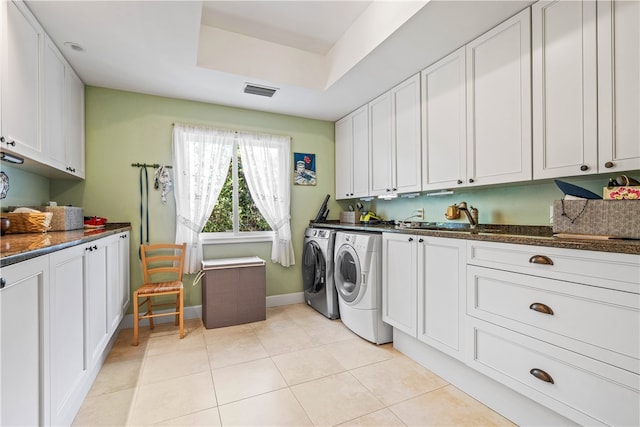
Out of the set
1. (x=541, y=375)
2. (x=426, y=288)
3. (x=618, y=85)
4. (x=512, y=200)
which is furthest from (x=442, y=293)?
(x=618, y=85)

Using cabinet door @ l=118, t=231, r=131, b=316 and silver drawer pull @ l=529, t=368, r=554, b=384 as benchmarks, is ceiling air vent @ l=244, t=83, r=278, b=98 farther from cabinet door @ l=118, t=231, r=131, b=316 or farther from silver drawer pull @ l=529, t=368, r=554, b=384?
silver drawer pull @ l=529, t=368, r=554, b=384

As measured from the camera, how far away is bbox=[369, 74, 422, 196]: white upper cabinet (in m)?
2.64

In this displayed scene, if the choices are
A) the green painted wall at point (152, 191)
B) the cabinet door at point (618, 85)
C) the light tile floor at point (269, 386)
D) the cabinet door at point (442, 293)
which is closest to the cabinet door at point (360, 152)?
the green painted wall at point (152, 191)

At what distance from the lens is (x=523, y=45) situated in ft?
5.93

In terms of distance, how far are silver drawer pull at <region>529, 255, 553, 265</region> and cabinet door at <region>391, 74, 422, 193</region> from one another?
49.9 inches

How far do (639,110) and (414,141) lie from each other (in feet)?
4.75

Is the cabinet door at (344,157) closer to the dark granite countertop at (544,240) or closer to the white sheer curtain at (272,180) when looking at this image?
the white sheer curtain at (272,180)

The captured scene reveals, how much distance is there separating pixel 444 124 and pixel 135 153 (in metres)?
3.04

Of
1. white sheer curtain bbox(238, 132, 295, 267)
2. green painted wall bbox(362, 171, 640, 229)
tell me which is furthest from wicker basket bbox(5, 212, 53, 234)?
green painted wall bbox(362, 171, 640, 229)

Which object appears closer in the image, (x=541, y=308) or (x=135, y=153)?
(x=541, y=308)

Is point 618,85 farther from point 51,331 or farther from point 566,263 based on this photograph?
point 51,331

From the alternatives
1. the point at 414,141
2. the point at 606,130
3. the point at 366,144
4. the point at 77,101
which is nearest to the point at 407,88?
the point at 414,141

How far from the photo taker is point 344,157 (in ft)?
12.5

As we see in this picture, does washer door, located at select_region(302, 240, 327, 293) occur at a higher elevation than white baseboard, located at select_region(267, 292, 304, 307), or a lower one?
higher
